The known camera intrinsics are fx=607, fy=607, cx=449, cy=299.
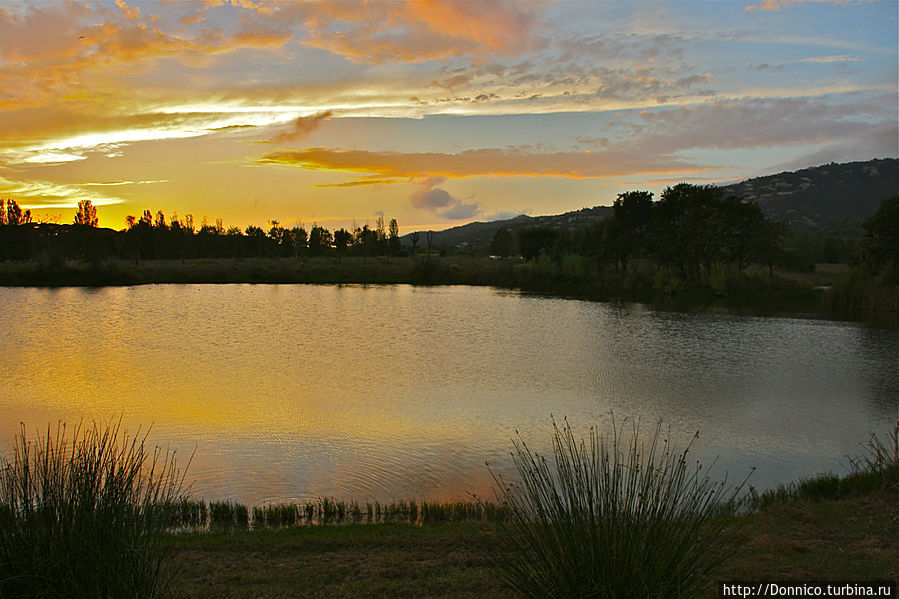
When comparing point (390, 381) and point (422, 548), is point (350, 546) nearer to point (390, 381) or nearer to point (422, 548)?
point (422, 548)

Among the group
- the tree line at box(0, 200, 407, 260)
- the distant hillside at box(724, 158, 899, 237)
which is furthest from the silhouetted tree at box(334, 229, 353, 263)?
the distant hillside at box(724, 158, 899, 237)

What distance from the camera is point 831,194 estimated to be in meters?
86.8

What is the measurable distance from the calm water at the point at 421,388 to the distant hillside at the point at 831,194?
58787 mm

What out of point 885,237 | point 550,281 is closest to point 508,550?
point 885,237

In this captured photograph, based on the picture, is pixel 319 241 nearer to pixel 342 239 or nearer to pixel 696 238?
pixel 342 239

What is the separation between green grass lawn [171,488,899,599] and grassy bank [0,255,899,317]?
29904 mm

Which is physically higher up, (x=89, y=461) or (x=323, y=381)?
(x=89, y=461)

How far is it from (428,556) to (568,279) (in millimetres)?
47934

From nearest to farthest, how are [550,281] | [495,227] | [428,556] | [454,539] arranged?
[428,556]
[454,539]
[550,281]
[495,227]

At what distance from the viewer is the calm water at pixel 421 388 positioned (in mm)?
9344

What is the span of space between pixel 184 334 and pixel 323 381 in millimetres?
9984

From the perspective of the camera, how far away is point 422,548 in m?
5.64

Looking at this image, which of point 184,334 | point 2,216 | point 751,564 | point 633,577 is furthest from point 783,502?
point 2,216

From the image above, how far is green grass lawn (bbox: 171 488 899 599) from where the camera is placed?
4.71 metres
